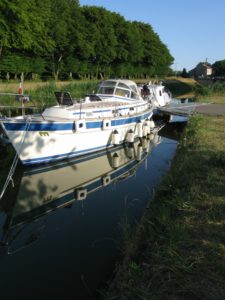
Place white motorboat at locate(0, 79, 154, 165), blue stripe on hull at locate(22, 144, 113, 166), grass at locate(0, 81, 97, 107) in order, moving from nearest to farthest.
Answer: white motorboat at locate(0, 79, 154, 165) < blue stripe on hull at locate(22, 144, 113, 166) < grass at locate(0, 81, 97, 107)

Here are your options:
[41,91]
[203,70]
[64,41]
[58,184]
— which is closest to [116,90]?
[58,184]

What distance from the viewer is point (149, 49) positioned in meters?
79.6

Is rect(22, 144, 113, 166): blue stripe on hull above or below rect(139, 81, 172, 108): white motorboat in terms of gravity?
below

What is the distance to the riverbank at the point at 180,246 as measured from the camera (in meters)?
4.96

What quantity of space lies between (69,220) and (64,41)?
41635 millimetres

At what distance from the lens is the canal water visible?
21.3 ft

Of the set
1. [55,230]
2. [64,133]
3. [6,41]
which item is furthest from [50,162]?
[6,41]

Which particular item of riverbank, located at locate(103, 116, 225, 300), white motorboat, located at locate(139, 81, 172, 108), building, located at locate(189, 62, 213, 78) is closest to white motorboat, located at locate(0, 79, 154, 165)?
riverbank, located at locate(103, 116, 225, 300)

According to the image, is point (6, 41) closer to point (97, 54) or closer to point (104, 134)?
point (97, 54)

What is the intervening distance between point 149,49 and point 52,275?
7698 cm

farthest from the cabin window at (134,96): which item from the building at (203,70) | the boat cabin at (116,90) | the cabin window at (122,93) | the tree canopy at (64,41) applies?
the building at (203,70)

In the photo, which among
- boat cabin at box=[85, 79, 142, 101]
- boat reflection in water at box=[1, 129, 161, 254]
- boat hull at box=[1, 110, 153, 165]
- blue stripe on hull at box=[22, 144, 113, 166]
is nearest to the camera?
boat reflection in water at box=[1, 129, 161, 254]

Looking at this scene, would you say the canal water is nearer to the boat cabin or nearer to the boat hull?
the boat hull

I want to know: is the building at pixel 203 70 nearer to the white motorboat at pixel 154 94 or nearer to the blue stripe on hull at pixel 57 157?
the white motorboat at pixel 154 94
